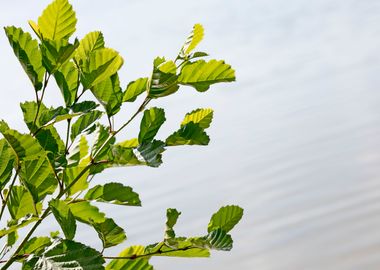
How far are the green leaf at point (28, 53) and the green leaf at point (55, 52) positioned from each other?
14mm

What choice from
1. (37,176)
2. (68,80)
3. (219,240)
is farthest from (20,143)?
(219,240)

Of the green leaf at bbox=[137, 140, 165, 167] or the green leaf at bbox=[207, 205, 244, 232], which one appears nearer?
the green leaf at bbox=[137, 140, 165, 167]

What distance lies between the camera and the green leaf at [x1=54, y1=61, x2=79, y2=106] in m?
1.00

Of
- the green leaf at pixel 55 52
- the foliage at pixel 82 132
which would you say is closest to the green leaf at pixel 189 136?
the foliage at pixel 82 132

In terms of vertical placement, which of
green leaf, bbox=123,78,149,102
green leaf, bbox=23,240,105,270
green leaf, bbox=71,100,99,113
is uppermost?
green leaf, bbox=123,78,149,102

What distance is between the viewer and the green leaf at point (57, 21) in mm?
977

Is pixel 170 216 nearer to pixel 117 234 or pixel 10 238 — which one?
pixel 117 234

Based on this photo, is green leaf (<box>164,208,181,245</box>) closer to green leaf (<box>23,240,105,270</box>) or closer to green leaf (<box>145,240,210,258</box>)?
green leaf (<box>145,240,210,258</box>)

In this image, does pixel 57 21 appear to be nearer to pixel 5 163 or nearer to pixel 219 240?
pixel 5 163

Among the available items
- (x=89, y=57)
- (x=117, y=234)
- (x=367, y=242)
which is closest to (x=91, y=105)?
(x=89, y=57)

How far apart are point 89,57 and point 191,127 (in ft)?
0.53

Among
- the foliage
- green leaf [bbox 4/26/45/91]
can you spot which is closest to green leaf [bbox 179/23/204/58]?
the foliage

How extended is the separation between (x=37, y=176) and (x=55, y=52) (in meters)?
0.15

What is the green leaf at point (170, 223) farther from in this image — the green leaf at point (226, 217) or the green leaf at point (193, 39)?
the green leaf at point (193, 39)
